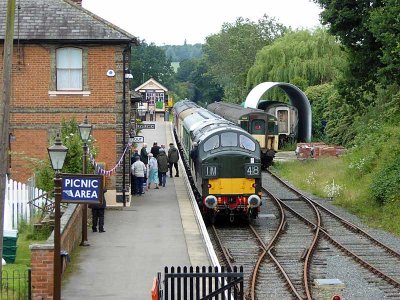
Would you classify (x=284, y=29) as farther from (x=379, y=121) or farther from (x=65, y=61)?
(x=65, y=61)

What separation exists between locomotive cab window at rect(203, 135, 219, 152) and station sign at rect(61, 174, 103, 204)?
36.4 ft

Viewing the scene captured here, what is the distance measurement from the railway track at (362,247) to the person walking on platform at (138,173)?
518 centimetres

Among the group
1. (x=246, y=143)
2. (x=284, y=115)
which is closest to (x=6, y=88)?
(x=246, y=143)

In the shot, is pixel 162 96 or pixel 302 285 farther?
pixel 162 96

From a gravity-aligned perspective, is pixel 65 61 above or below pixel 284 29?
below

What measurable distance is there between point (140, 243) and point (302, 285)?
5148 millimetres

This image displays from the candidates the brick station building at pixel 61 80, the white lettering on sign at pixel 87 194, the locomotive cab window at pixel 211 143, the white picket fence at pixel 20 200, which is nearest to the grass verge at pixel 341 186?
the locomotive cab window at pixel 211 143

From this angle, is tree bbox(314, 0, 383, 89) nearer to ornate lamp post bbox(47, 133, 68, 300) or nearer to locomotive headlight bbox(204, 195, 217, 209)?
locomotive headlight bbox(204, 195, 217, 209)

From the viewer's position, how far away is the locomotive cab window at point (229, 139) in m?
25.2

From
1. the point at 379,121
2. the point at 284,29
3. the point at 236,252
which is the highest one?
the point at 284,29

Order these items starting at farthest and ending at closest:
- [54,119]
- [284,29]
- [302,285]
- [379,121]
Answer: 1. [284,29]
2. [379,121]
3. [54,119]
4. [302,285]

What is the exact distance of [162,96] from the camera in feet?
348

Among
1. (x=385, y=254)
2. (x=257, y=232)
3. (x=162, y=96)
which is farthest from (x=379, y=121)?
(x=162, y=96)

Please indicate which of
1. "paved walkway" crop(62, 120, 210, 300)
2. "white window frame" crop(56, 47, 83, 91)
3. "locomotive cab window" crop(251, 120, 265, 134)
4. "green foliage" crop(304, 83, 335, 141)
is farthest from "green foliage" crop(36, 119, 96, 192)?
"green foliage" crop(304, 83, 335, 141)
